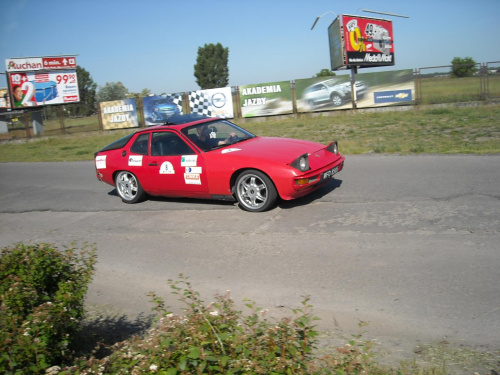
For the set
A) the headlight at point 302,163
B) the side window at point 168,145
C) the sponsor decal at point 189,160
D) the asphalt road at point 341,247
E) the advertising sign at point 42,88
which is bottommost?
the asphalt road at point 341,247

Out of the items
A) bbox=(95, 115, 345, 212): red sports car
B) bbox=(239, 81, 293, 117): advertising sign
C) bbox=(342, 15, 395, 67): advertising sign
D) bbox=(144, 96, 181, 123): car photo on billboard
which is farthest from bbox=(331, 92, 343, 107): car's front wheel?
bbox=(95, 115, 345, 212): red sports car

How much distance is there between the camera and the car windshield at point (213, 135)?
26.0ft

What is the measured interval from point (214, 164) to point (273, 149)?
3.13 ft

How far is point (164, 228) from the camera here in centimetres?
A: 729

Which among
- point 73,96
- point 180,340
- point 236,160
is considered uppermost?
point 73,96

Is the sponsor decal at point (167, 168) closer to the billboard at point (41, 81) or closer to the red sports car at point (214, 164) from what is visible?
the red sports car at point (214, 164)

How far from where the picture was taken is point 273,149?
748 centimetres

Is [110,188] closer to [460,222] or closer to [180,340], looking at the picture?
[460,222]

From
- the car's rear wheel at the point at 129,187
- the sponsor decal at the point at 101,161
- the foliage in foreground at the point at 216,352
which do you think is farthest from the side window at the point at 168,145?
the foliage in foreground at the point at 216,352

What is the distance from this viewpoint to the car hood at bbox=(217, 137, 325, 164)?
715 cm

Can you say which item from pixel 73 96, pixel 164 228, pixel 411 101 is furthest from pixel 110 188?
pixel 73 96

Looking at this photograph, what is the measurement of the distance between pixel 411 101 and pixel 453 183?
57.0 ft

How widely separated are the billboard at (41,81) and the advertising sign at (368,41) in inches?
819

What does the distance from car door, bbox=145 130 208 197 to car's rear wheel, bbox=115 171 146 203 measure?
0.39 metres
